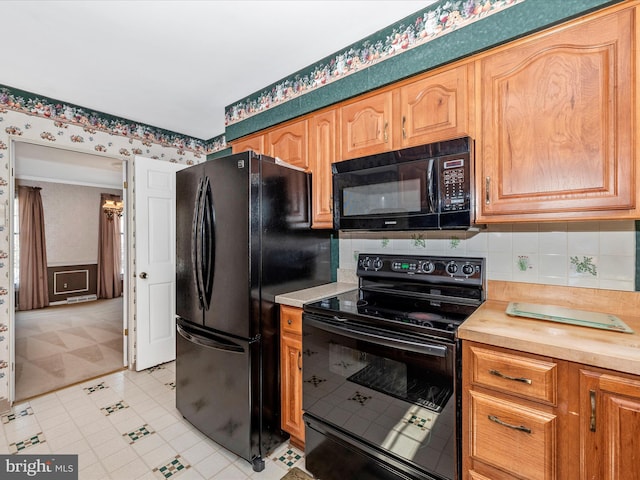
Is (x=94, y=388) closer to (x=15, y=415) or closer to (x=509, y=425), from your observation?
(x=15, y=415)

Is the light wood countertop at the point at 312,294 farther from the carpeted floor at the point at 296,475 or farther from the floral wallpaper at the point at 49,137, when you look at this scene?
the floral wallpaper at the point at 49,137

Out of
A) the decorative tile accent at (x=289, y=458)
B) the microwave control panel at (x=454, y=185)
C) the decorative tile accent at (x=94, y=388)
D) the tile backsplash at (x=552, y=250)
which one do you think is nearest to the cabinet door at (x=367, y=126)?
the microwave control panel at (x=454, y=185)

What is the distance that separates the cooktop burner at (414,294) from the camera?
141cm

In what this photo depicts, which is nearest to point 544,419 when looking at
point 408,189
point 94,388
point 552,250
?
point 552,250

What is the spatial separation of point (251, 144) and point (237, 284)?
1.25m

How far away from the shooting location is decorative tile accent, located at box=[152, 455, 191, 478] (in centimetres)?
171

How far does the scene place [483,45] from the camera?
1435mm

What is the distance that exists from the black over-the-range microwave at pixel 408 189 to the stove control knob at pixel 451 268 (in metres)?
0.36

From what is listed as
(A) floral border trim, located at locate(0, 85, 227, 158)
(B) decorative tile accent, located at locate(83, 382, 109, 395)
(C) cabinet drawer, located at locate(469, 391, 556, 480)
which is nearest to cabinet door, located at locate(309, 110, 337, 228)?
(C) cabinet drawer, located at locate(469, 391, 556, 480)

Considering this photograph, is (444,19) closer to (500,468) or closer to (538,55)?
(538,55)

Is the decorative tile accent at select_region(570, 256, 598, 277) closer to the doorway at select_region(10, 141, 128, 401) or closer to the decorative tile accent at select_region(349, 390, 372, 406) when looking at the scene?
the decorative tile accent at select_region(349, 390, 372, 406)

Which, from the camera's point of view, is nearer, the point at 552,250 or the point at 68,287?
the point at 552,250

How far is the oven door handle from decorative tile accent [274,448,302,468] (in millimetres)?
848

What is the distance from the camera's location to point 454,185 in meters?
1.48
